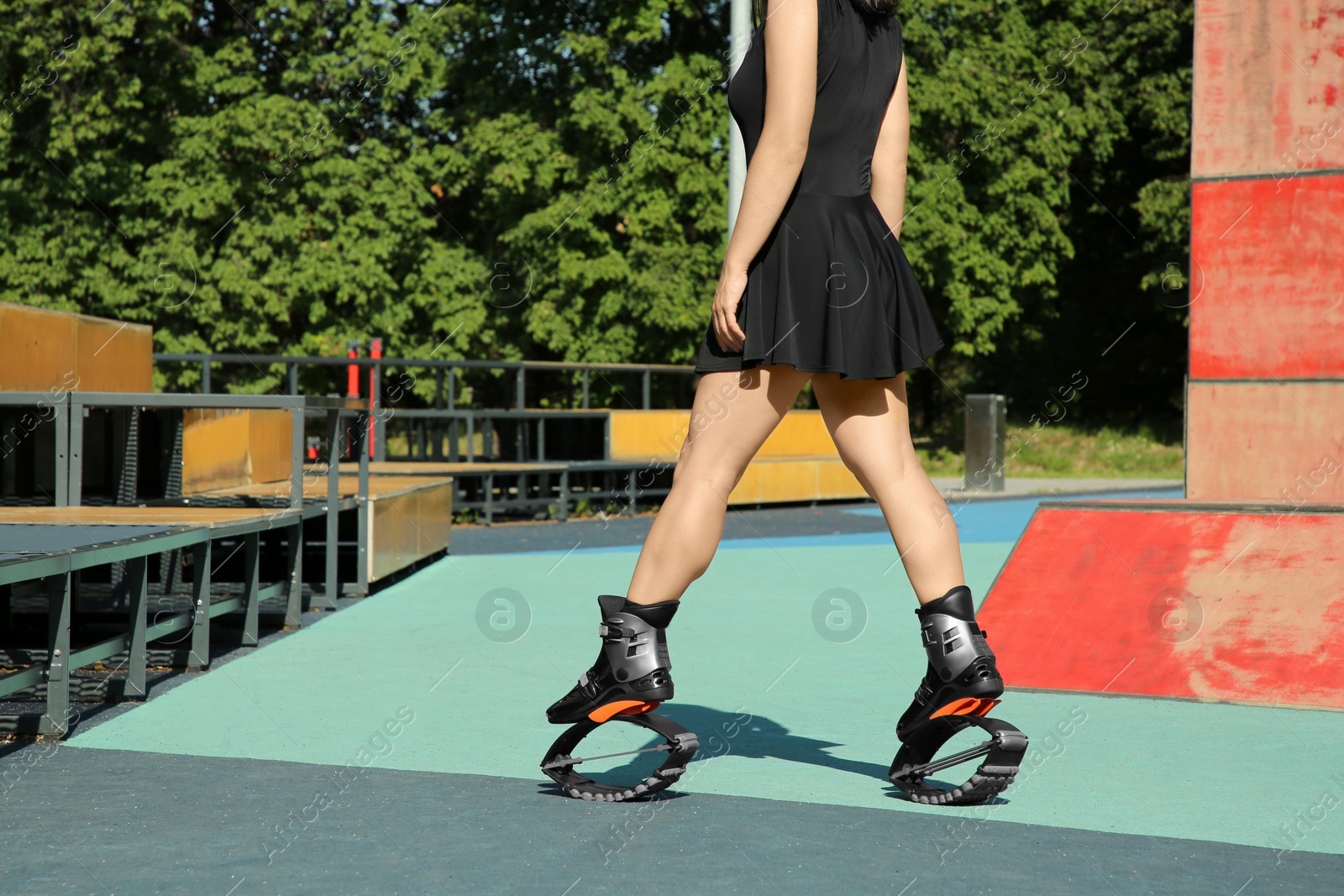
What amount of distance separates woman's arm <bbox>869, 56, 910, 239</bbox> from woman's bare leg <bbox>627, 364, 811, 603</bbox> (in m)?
0.53

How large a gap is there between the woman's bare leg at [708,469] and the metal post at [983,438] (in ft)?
59.0

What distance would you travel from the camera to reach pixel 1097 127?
30297 millimetres

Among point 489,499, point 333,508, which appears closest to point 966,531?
point 489,499

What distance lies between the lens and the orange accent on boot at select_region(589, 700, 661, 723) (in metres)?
3.28

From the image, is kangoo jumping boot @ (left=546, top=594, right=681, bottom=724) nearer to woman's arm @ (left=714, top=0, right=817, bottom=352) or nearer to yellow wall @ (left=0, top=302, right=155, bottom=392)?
woman's arm @ (left=714, top=0, right=817, bottom=352)

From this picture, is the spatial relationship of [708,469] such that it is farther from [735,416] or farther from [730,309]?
[730,309]

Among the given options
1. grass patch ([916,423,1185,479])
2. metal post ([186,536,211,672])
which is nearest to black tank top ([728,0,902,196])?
metal post ([186,536,211,672])

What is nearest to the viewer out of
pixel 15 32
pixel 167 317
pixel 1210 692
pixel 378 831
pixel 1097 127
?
pixel 378 831

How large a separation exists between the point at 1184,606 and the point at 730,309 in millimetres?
2441

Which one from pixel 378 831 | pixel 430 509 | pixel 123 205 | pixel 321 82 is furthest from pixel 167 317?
pixel 378 831

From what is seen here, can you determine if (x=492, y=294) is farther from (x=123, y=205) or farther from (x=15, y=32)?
(x=15, y=32)

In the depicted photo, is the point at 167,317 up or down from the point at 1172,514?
up

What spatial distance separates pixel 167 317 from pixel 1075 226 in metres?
21.3

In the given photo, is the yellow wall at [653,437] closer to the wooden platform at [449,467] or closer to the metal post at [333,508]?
the wooden platform at [449,467]
